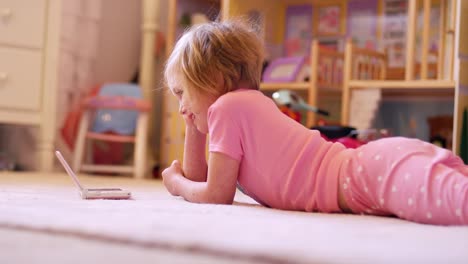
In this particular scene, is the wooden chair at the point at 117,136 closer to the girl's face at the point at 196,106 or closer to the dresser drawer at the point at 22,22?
the dresser drawer at the point at 22,22

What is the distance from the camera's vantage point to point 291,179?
1126mm

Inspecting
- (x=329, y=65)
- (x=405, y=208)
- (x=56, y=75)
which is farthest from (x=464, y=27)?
(x=56, y=75)

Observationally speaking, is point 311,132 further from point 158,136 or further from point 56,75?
point 158,136

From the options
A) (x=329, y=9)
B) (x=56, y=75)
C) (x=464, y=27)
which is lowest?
(x=56, y=75)

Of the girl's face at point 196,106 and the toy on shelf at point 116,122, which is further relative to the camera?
the toy on shelf at point 116,122

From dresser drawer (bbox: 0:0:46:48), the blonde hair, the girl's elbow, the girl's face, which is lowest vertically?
the girl's elbow

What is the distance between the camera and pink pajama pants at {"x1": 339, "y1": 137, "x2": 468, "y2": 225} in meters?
0.95

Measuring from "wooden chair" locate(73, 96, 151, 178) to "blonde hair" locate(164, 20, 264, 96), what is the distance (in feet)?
4.72

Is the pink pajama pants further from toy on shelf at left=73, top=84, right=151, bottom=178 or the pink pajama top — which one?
toy on shelf at left=73, top=84, right=151, bottom=178

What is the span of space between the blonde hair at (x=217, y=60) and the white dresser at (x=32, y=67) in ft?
4.66

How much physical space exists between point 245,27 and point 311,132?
236mm

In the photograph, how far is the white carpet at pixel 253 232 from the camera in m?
0.60

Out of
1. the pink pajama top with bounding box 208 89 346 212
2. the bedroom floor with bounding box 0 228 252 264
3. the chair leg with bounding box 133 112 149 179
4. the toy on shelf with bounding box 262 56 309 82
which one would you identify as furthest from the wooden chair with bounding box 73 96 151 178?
the bedroom floor with bounding box 0 228 252 264

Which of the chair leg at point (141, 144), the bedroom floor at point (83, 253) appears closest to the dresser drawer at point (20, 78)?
the chair leg at point (141, 144)
